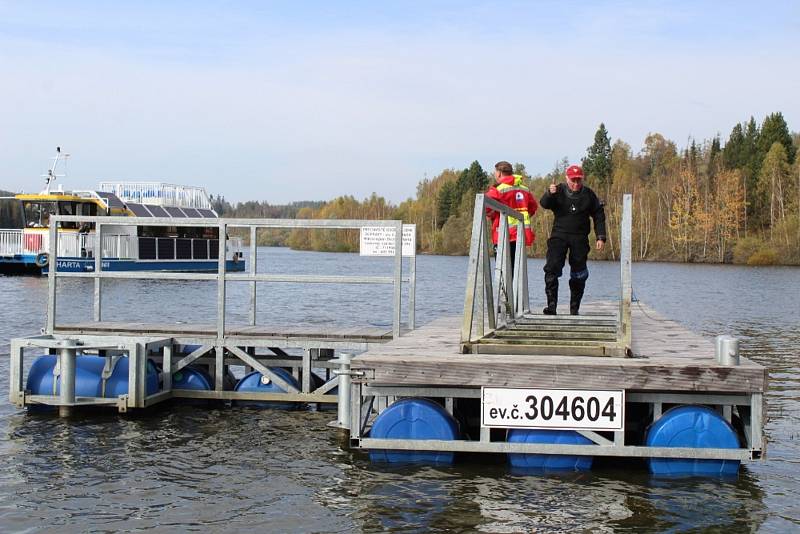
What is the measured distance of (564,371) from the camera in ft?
28.5

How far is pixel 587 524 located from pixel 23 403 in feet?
25.8

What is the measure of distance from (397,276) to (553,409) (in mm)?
4558

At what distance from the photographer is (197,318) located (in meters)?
29.4

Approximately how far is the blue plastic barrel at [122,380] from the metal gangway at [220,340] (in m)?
0.10

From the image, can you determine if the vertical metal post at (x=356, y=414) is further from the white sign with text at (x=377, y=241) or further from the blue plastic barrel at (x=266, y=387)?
the blue plastic barrel at (x=266, y=387)

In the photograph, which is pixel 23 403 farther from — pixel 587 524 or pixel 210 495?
pixel 587 524

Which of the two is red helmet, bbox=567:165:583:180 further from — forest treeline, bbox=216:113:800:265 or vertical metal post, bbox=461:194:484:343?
forest treeline, bbox=216:113:800:265

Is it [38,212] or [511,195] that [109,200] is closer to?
[38,212]

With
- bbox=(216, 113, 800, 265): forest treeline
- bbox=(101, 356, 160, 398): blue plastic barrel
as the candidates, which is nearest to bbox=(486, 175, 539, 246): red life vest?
bbox=(101, 356, 160, 398): blue plastic barrel

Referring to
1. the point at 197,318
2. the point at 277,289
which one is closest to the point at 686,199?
the point at 277,289

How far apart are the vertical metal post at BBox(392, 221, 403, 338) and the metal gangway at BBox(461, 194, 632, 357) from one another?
145 centimetres

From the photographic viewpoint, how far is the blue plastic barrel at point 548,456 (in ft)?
29.6

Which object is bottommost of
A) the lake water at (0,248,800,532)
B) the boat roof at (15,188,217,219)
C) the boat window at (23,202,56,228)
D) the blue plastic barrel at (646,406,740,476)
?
the lake water at (0,248,800,532)

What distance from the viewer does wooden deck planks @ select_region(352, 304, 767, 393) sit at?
8609 millimetres
